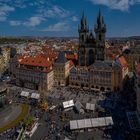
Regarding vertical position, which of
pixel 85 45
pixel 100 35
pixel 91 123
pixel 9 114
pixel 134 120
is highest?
pixel 100 35

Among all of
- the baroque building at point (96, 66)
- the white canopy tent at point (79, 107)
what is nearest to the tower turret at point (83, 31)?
the baroque building at point (96, 66)

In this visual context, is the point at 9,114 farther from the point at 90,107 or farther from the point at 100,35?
the point at 100,35

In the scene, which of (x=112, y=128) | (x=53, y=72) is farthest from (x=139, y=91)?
(x=53, y=72)

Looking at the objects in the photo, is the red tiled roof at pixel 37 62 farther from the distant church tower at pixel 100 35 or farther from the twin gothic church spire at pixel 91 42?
the distant church tower at pixel 100 35

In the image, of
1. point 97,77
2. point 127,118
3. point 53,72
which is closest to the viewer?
point 127,118

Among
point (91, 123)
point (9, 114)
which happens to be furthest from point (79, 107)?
point (9, 114)

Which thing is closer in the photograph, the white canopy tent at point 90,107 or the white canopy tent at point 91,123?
the white canopy tent at point 91,123

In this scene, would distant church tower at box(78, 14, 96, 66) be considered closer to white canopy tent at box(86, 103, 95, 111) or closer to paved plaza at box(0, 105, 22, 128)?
white canopy tent at box(86, 103, 95, 111)

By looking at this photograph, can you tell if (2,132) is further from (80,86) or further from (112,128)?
(80,86)
